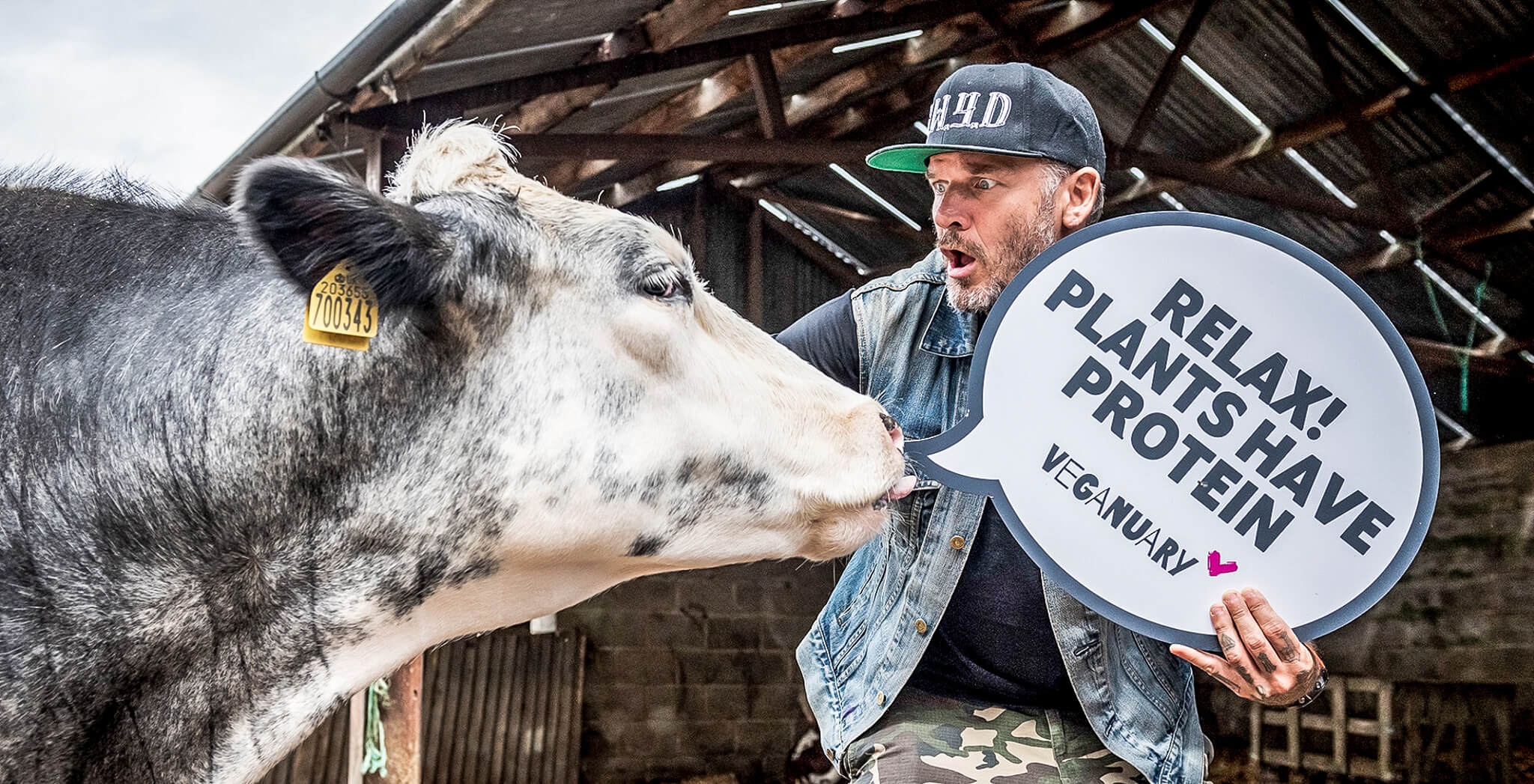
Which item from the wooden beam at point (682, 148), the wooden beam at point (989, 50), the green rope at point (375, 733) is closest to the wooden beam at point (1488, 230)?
the wooden beam at point (989, 50)

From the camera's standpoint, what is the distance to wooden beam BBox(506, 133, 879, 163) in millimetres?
6223

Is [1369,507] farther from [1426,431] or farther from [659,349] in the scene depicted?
[659,349]

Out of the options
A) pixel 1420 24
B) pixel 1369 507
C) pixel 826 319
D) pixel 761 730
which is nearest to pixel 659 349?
pixel 826 319

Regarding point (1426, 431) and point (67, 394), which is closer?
point (67, 394)

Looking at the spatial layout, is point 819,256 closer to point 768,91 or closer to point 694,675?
point 694,675

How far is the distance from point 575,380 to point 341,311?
349mm

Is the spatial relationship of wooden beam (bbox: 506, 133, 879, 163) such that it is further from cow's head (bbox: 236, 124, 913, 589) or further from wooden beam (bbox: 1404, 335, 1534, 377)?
wooden beam (bbox: 1404, 335, 1534, 377)

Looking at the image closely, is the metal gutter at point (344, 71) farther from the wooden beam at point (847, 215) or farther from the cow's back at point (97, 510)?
the wooden beam at point (847, 215)

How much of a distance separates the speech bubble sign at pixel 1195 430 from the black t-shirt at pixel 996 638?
239 millimetres

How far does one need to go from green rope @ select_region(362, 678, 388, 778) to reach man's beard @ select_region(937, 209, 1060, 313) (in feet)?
13.3

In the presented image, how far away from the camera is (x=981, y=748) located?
205 cm

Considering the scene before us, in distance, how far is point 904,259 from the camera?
12.4 metres

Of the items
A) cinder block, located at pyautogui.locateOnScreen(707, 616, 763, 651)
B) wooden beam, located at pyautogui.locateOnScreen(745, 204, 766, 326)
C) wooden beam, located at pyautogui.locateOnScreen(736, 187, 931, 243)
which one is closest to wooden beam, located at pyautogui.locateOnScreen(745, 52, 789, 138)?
wooden beam, located at pyautogui.locateOnScreen(736, 187, 931, 243)

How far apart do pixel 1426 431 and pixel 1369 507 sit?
145 millimetres
